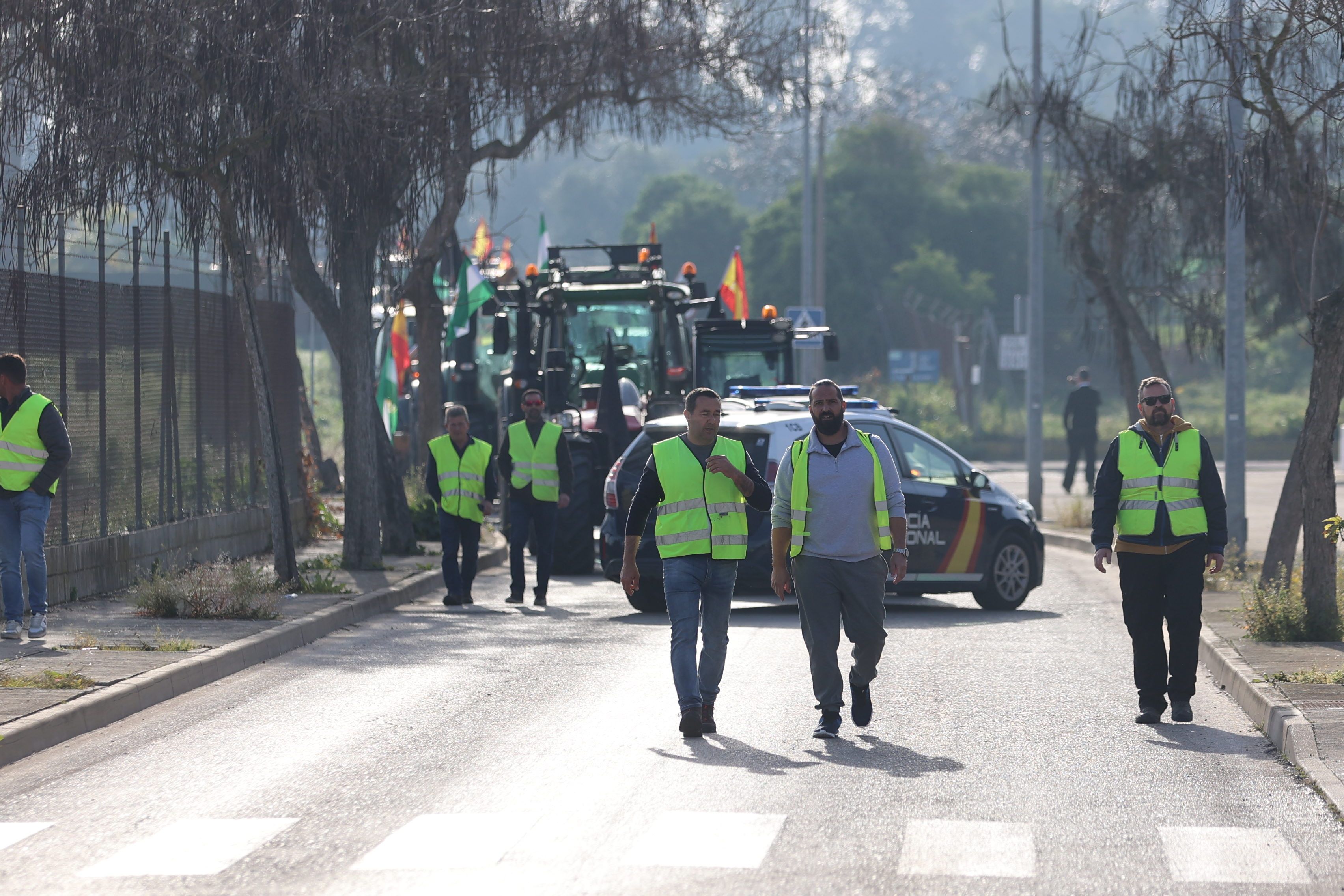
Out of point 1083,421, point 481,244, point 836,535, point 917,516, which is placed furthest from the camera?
point 481,244

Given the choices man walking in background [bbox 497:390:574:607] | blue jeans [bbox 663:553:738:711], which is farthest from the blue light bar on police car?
blue jeans [bbox 663:553:738:711]

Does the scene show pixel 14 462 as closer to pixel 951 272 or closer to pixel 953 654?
pixel 953 654

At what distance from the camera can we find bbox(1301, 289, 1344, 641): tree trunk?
41.0 ft

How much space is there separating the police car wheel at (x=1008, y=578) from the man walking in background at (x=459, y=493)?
446cm

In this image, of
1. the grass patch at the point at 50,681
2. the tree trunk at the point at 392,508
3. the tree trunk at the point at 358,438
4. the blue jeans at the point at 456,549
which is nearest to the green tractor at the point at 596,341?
the tree trunk at the point at 392,508

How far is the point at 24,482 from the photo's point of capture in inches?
485

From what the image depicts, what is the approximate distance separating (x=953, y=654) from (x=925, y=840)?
19.2ft

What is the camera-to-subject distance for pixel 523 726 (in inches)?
386

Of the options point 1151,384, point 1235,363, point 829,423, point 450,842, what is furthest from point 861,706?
point 1235,363

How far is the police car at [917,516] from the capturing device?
1525cm

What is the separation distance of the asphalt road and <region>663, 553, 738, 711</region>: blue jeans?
0.36 meters

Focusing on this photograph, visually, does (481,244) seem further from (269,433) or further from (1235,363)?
(1235,363)

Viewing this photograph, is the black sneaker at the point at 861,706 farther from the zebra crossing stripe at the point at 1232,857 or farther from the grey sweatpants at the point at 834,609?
the zebra crossing stripe at the point at 1232,857

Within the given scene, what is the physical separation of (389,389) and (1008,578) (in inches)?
764
